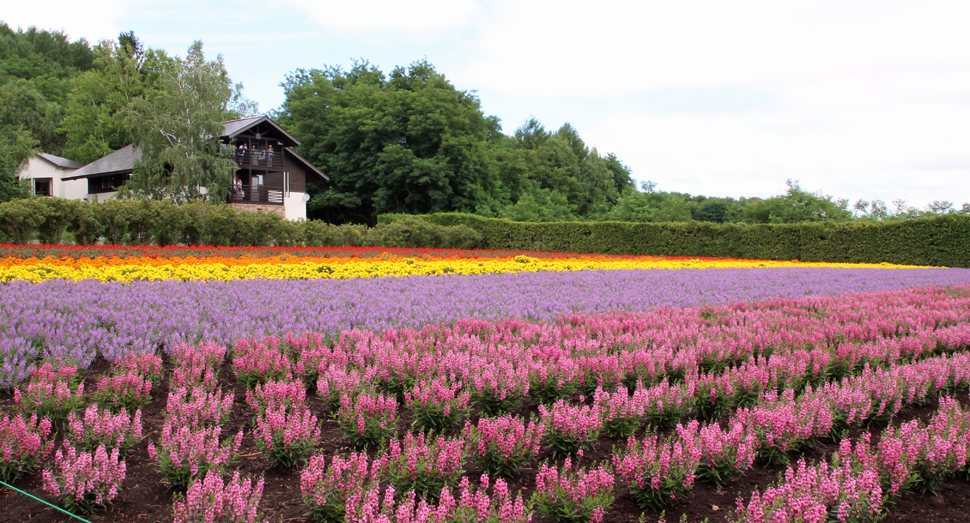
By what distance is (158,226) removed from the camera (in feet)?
64.1

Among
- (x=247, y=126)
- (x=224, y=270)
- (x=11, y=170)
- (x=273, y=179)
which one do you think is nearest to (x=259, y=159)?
(x=273, y=179)

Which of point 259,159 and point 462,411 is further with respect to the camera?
point 259,159

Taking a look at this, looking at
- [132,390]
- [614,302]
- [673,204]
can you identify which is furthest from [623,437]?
[673,204]

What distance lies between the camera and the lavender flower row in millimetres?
5324

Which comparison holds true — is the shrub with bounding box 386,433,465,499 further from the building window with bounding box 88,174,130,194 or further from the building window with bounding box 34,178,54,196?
the building window with bounding box 34,178,54,196

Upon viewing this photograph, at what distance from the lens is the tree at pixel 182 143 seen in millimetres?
34781

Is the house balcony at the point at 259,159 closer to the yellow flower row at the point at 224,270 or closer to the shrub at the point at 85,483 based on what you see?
the yellow flower row at the point at 224,270

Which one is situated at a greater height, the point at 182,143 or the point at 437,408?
the point at 182,143

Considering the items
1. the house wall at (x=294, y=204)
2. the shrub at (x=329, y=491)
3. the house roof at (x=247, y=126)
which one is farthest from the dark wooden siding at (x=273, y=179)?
the shrub at (x=329, y=491)

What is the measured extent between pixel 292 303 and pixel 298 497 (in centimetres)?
458

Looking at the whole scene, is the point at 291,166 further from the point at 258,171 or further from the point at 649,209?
the point at 649,209

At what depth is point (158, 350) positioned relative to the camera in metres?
5.50

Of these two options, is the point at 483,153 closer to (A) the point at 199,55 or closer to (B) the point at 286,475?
(A) the point at 199,55

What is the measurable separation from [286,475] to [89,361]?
2414mm
